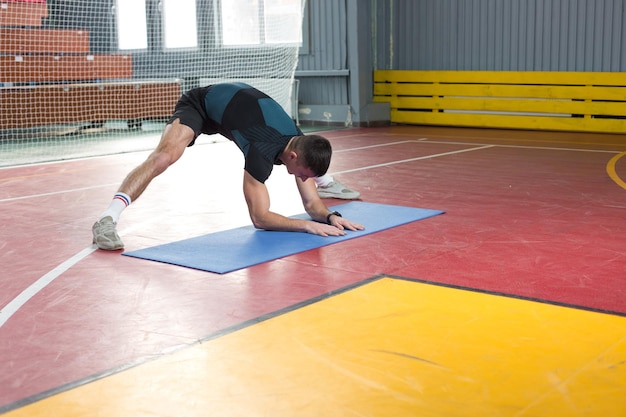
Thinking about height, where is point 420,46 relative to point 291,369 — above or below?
above

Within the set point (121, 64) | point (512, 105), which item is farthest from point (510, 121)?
point (121, 64)

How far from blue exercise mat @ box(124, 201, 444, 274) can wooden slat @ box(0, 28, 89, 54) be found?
9.50 m

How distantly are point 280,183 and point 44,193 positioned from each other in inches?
90.0

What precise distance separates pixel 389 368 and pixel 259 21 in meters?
13.4

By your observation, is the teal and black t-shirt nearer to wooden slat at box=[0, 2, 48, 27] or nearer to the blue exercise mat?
the blue exercise mat

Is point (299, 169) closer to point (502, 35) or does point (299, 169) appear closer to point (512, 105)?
point (512, 105)

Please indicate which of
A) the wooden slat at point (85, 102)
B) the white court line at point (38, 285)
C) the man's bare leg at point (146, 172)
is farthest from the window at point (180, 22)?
the white court line at point (38, 285)

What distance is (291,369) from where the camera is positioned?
3.01 metres

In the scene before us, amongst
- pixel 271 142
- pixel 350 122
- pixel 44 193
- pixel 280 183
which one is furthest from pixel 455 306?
pixel 350 122

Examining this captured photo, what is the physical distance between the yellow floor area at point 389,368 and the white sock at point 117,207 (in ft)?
6.81

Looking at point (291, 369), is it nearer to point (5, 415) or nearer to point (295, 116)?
point (5, 415)

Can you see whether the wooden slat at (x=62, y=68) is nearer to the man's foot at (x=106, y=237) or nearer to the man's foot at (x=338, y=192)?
the man's foot at (x=338, y=192)

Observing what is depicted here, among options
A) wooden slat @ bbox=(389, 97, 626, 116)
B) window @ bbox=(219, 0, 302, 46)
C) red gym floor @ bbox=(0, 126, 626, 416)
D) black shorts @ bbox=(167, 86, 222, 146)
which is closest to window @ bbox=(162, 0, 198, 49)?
window @ bbox=(219, 0, 302, 46)

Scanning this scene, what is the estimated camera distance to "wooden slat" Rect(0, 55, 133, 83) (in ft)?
44.1
